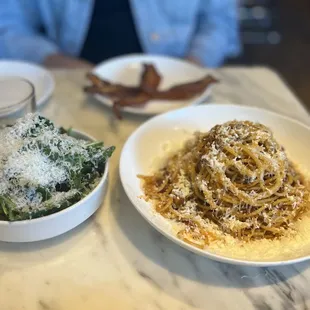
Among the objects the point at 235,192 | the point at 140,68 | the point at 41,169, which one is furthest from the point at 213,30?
the point at 41,169

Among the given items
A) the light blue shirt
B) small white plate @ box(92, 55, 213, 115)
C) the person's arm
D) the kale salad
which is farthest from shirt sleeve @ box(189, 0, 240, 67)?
the kale salad

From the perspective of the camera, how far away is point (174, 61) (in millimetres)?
1617

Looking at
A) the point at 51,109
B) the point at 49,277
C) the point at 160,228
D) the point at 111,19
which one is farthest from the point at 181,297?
the point at 111,19

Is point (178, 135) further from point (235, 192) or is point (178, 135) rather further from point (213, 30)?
point (213, 30)

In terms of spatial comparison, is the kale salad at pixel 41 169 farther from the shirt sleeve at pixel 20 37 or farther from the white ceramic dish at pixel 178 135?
the shirt sleeve at pixel 20 37

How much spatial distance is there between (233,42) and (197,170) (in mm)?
1294

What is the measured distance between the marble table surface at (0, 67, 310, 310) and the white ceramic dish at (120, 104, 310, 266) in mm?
80

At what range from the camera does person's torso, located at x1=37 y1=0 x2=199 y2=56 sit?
72.4 inches

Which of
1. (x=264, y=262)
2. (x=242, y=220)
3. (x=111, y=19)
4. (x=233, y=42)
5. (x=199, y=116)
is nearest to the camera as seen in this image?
(x=264, y=262)

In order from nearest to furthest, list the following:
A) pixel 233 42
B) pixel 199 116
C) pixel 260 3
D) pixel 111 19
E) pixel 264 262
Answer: pixel 264 262 → pixel 199 116 → pixel 111 19 → pixel 233 42 → pixel 260 3

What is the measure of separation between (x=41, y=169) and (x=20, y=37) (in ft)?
3.84

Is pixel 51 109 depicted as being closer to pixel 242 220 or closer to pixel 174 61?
pixel 174 61

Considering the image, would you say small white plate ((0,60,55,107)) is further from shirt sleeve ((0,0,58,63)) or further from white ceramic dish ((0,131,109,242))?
white ceramic dish ((0,131,109,242))

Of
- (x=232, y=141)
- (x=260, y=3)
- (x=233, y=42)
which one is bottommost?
(x=260, y=3)
